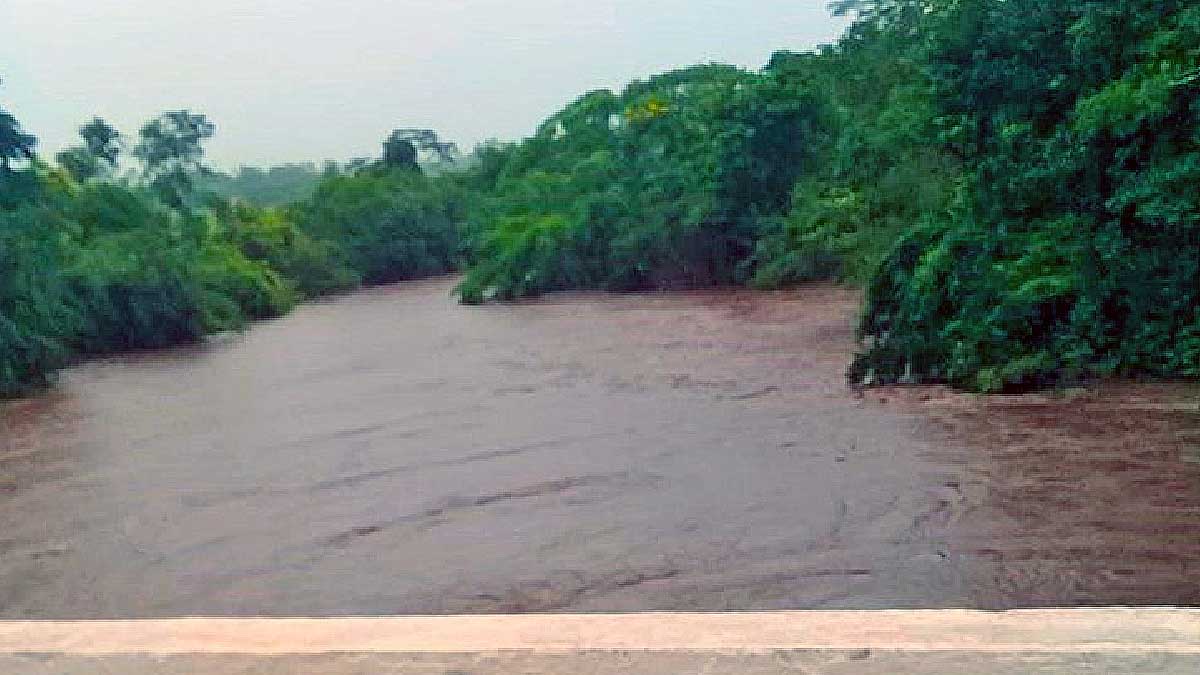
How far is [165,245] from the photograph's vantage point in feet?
102

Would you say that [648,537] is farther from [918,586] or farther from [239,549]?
[239,549]

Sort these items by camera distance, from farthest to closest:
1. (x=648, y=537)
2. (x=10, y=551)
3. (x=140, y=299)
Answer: (x=140, y=299)
(x=10, y=551)
(x=648, y=537)

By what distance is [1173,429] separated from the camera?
10.9 m

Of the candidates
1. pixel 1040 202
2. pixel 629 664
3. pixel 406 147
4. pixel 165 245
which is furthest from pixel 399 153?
pixel 629 664

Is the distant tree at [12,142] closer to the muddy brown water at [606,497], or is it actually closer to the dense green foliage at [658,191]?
the muddy brown water at [606,497]

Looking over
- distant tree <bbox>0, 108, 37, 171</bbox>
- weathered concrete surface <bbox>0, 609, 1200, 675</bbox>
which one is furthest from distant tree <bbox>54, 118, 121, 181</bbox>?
weathered concrete surface <bbox>0, 609, 1200, 675</bbox>

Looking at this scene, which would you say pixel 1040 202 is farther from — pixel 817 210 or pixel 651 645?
pixel 817 210

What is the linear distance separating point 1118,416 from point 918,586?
17.3ft

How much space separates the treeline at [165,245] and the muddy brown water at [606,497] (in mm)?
4102

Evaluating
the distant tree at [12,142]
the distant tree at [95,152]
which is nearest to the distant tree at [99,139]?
the distant tree at [95,152]

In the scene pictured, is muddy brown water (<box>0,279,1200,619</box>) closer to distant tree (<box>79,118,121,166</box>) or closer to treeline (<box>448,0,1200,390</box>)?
treeline (<box>448,0,1200,390</box>)

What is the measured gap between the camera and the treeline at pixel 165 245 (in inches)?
875

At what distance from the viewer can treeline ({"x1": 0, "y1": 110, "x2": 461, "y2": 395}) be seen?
22.2 metres

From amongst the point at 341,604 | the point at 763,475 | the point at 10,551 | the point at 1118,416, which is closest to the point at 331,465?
the point at 10,551
